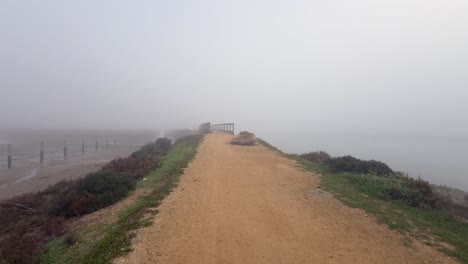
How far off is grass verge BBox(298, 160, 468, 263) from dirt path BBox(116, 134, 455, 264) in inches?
16.3

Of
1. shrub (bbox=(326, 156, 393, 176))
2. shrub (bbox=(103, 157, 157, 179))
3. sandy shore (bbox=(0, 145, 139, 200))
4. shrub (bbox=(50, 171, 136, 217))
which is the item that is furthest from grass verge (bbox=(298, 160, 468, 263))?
sandy shore (bbox=(0, 145, 139, 200))

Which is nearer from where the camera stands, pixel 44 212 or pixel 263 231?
pixel 263 231

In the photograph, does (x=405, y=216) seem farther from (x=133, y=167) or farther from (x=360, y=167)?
(x=133, y=167)

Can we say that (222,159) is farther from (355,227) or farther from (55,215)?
(355,227)

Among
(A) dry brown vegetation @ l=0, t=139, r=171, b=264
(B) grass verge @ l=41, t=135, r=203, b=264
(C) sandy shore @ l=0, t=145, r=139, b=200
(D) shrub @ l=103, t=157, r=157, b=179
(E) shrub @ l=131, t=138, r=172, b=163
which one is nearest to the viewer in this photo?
(B) grass verge @ l=41, t=135, r=203, b=264

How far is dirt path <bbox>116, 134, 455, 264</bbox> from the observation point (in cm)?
565

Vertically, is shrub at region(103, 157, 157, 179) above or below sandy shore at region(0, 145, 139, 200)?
above

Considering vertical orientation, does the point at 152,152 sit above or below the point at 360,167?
below

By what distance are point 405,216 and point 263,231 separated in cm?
416

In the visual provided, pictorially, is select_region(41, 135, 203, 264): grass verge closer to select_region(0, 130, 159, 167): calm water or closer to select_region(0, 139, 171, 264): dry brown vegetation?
select_region(0, 139, 171, 264): dry brown vegetation

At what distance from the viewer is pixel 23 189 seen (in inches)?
805

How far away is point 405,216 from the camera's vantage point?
320 inches

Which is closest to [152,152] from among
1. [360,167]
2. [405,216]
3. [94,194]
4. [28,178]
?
[28,178]

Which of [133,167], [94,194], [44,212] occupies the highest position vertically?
[133,167]
